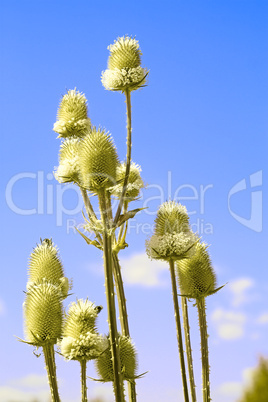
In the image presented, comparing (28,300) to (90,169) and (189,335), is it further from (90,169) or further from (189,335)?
(189,335)

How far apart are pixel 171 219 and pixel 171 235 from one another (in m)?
0.29

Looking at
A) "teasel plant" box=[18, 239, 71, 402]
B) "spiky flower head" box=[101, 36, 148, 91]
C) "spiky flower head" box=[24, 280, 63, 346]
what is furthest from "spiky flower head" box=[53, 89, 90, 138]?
"spiky flower head" box=[24, 280, 63, 346]

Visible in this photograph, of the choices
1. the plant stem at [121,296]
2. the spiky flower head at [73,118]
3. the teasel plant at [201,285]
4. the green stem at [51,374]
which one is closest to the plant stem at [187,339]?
the teasel plant at [201,285]

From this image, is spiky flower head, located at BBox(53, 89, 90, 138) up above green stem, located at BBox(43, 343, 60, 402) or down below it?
above

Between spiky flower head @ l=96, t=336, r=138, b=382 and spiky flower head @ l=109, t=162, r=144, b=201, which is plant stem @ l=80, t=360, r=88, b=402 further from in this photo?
spiky flower head @ l=109, t=162, r=144, b=201

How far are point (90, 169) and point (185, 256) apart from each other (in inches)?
66.9

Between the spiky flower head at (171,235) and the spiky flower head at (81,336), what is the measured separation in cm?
113

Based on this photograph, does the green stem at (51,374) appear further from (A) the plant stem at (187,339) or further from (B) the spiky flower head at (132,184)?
(B) the spiky flower head at (132,184)

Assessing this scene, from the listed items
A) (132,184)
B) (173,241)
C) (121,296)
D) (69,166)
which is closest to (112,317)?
(173,241)

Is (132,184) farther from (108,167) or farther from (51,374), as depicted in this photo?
(51,374)

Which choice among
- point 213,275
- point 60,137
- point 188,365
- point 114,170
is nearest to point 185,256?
point 213,275

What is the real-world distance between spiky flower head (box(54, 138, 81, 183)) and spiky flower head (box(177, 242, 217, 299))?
2.01m

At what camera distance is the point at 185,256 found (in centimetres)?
720

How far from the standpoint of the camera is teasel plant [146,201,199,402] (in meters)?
6.92
